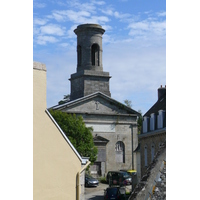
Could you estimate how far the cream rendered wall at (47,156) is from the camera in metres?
7.91

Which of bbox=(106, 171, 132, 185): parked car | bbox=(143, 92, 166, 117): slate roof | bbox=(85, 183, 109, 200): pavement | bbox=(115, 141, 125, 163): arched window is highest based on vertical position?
bbox=(143, 92, 166, 117): slate roof

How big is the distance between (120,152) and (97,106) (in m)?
6.55

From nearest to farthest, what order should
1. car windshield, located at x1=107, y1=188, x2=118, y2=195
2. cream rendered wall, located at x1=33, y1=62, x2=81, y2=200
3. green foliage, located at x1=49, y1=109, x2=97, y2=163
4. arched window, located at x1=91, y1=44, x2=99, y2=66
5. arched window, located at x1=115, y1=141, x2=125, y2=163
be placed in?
cream rendered wall, located at x1=33, y1=62, x2=81, y2=200 < car windshield, located at x1=107, y1=188, x2=118, y2=195 < green foliage, located at x1=49, y1=109, x2=97, y2=163 < arched window, located at x1=115, y1=141, x2=125, y2=163 < arched window, located at x1=91, y1=44, x2=99, y2=66

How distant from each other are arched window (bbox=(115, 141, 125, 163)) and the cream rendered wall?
136ft

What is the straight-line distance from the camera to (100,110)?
48906 millimetres

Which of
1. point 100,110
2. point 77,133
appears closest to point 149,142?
point 77,133

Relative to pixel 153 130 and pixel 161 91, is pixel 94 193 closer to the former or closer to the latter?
pixel 153 130

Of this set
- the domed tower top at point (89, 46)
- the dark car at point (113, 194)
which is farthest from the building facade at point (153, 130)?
the domed tower top at point (89, 46)

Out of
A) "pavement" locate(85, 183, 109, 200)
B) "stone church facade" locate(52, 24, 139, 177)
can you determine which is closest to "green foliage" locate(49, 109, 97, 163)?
"pavement" locate(85, 183, 109, 200)

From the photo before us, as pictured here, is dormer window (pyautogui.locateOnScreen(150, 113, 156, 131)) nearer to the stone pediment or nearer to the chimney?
the chimney

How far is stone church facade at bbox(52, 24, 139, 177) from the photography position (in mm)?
48031
